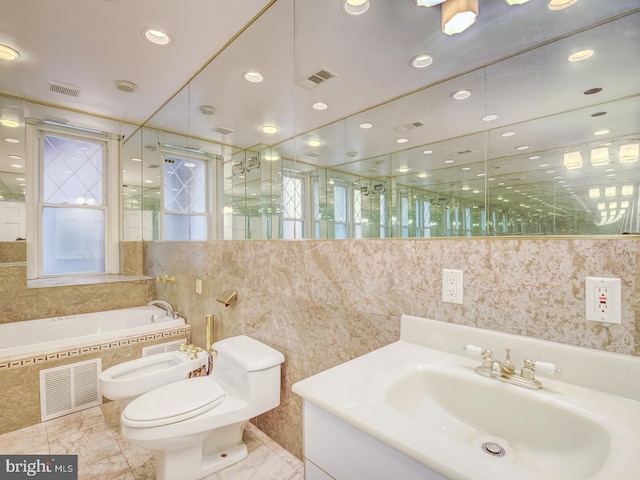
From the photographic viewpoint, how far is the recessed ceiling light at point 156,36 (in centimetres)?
219

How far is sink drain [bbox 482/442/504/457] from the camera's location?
839 mm

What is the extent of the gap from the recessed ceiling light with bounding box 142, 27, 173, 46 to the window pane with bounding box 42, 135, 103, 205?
2278mm

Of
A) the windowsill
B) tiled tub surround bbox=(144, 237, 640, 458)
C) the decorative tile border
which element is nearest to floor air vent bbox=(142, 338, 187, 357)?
the decorative tile border

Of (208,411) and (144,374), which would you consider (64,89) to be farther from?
(208,411)

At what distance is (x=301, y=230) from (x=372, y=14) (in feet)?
3.87

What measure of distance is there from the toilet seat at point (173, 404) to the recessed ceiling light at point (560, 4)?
2146 mm

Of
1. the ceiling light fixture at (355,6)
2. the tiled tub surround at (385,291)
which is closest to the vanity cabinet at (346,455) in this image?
the tiled tub surround at (385,291)

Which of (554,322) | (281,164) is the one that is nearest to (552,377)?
(554,322)

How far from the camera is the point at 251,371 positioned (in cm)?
170

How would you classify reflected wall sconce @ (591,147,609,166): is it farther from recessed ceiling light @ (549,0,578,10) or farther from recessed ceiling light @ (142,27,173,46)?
recessed ceiling light @ (142,27,173,46)

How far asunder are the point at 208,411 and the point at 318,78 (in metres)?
1.94

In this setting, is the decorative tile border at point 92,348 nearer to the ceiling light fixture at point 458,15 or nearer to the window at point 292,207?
the window at point 292,207

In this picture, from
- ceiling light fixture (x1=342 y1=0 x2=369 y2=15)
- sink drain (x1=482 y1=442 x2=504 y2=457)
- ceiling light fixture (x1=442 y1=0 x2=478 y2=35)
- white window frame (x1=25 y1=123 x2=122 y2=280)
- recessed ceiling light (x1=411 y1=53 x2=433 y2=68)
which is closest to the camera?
sink drain (x1=482 y1=442 x2=504 y2=457)

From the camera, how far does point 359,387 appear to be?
34.8 inches
